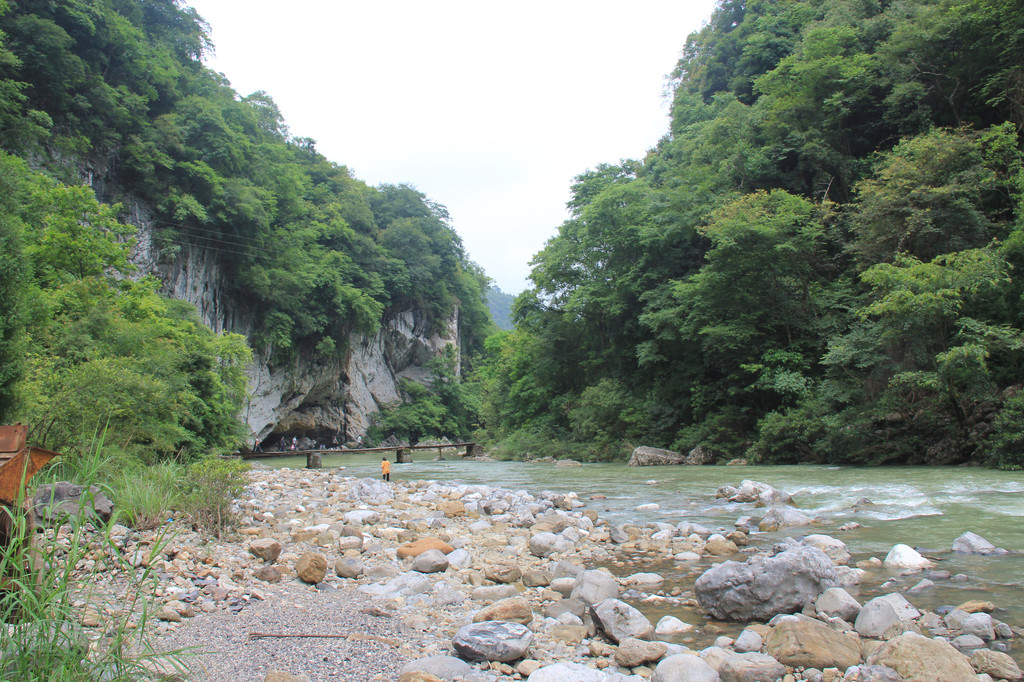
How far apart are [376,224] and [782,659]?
45.2 metres

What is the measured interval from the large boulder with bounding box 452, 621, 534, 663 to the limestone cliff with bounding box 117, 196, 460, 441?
2523 centimetres

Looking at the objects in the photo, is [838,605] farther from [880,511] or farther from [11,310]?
[11,310]

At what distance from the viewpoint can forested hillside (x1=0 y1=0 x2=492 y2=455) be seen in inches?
357

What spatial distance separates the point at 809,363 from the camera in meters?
17.1

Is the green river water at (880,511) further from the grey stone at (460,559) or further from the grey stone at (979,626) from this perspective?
the grey stone at (460,559)

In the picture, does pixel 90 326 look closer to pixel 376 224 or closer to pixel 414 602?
pixel 414 602

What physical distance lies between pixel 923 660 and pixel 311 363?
35.2m

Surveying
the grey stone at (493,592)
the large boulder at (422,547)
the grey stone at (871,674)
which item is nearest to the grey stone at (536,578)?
the grey stone at (493,592)

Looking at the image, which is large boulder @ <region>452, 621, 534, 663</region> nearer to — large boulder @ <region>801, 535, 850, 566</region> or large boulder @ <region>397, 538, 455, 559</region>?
large boulder @ <region>397, 538, 455, 559</region>

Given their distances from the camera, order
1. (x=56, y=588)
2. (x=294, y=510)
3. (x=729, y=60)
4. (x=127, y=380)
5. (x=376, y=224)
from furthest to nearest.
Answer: (x=376, y=224), (x=729, y=60), (x=127, y=380), (x=294, y=510), (x=56, y=588)

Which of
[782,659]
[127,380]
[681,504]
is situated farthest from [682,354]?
[782,659]

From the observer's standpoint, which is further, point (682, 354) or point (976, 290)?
point (682, 354)

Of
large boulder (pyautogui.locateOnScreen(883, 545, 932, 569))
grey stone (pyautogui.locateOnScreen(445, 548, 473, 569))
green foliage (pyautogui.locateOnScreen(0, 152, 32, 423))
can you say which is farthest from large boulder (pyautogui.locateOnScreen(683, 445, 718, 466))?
green foliage (pyautogui.locateOnScreen(0, 152, 32, 423))

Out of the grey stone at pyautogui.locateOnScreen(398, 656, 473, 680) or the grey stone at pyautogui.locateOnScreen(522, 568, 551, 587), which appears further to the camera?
the grey stone at pyautogui.locateOnScreen(522, 568, 551, 587)
